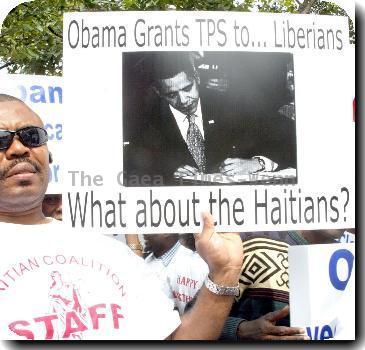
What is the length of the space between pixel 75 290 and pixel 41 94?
2.95ft

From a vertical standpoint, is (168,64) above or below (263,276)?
above

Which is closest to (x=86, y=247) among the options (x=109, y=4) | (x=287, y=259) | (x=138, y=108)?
(x=138, y=108)

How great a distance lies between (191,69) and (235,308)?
1.04 meters

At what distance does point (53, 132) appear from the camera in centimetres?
305

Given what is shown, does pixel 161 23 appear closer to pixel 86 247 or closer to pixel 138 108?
pixel 138 108

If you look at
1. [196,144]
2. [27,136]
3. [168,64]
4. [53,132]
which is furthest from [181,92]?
[27,136]

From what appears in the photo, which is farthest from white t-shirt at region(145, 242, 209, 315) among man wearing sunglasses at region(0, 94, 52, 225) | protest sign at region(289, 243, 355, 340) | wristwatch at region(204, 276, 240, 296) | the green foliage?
the green foliage

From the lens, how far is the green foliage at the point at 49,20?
4652 mm

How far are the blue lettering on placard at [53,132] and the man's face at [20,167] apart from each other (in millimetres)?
34

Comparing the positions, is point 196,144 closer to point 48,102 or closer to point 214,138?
point 214,138

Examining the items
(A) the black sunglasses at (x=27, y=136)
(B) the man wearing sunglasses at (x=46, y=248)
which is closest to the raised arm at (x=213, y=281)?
(B) the man wearing sunglasses at (x=46, y=248)

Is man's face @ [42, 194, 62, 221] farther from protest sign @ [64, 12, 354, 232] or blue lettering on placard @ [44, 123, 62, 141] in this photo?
blue lettering on placard @ [44, 123, 62, 141]

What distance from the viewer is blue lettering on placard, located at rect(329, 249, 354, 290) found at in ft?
10.3

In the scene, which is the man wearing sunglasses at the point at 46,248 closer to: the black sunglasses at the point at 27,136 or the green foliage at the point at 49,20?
the black sunglasses at the point at 27,136
